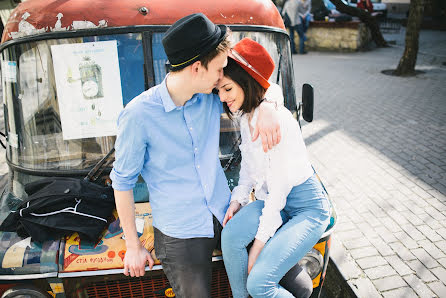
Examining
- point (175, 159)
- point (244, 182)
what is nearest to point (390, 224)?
point (244, 182)

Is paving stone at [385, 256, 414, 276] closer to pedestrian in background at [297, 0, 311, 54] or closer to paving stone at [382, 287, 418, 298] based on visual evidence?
paving stone at [382, 287, 418, 298]

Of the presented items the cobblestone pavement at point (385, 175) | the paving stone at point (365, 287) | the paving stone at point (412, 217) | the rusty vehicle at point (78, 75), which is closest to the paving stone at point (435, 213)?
the cobblestone pavement at point (385, 175)

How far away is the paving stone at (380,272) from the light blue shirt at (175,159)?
6.22 ft

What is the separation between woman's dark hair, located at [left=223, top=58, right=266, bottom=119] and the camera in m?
1.96

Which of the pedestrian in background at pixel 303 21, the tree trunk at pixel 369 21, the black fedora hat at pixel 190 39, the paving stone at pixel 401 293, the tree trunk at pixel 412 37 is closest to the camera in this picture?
the black fedora hat at pixel 190 39

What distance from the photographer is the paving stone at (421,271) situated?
324cm

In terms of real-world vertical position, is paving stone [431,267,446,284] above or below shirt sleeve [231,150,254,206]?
below

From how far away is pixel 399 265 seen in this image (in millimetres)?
3408

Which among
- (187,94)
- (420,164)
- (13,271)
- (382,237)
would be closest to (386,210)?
(382,237)

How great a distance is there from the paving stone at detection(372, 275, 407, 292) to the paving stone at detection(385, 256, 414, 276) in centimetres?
9

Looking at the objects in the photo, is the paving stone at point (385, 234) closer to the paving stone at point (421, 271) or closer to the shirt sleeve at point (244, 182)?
the paving stone at point (421, 271)

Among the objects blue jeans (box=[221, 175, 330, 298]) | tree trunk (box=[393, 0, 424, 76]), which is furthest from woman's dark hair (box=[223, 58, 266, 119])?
tree trunk (box=[393, 0, 424, 76])

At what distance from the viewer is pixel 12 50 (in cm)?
249

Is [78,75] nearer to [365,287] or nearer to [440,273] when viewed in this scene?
[365,287]
